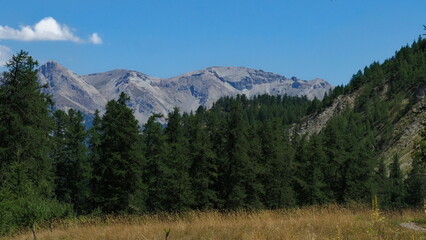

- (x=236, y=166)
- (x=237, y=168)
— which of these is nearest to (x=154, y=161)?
(x=236, y=166)

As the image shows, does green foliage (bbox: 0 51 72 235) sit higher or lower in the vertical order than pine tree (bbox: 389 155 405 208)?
higher

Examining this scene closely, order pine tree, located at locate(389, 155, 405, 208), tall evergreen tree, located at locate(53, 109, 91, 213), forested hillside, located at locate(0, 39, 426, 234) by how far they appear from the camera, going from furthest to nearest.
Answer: pine tree, located at locate(389, 155, 405, 208)
tall evergreen tree, located at locate(53, 109, 91, 213)
forested hillside, located at locate(0, 39, 426, 234)

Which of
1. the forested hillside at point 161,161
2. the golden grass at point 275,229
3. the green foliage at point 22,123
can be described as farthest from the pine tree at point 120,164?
the golden grass at point 275,229

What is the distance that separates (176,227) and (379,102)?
182896 mm

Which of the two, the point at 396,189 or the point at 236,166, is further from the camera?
the point at 396,189

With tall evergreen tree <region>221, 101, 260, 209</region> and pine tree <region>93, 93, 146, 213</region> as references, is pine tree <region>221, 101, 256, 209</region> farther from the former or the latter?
pine tree <region>93, 93, 146, 213</region>

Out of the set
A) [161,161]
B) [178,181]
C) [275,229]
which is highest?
[275,229]

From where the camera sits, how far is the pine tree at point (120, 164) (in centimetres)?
3219

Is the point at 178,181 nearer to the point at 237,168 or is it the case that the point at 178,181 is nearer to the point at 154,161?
the point at 237,168

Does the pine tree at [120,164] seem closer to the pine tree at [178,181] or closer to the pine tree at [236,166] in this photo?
the pine tree at [178,181]

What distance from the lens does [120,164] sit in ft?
106

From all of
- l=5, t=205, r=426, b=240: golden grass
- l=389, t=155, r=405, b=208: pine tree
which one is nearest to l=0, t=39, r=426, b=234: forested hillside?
l=5, t=205, r=426, b=240: golden grass

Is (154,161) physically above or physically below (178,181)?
above

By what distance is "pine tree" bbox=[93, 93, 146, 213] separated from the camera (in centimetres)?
3219
